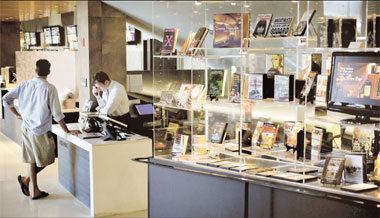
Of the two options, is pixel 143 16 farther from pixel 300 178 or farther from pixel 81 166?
pixel 300 178

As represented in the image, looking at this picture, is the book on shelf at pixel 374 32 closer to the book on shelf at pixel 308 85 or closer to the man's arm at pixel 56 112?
the book on shelf at pixel 308 85

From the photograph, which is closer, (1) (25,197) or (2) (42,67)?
(2) (42,67)

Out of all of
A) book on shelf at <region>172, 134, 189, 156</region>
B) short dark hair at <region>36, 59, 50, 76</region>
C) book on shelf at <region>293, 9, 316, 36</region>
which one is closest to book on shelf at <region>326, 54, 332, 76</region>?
book on shelf at <region>293, 9, 316, 36</region>

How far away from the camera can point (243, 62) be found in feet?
13.2

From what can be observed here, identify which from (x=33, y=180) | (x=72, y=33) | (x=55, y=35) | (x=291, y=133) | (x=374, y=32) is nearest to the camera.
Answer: (x=374, y=32)

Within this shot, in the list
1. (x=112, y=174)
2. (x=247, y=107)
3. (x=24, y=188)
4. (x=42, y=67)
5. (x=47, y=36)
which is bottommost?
(x=24, y=188)

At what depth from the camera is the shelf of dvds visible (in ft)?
11.7

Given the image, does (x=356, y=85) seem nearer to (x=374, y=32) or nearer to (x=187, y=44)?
(x=374, y=32)

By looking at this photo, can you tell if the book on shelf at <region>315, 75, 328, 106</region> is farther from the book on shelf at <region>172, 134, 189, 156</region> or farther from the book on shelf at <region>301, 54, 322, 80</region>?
the book on shelf at <region>172, 134, 189, 156</region>

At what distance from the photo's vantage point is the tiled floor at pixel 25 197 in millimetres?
5684

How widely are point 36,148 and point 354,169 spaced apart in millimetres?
3807

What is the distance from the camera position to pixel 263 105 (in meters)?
4.21

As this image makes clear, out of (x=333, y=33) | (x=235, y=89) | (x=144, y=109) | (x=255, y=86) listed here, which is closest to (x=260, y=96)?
(x=255, y=86)

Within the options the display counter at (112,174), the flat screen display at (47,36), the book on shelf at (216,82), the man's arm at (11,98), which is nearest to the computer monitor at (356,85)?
the book on shelf at (216,82)
